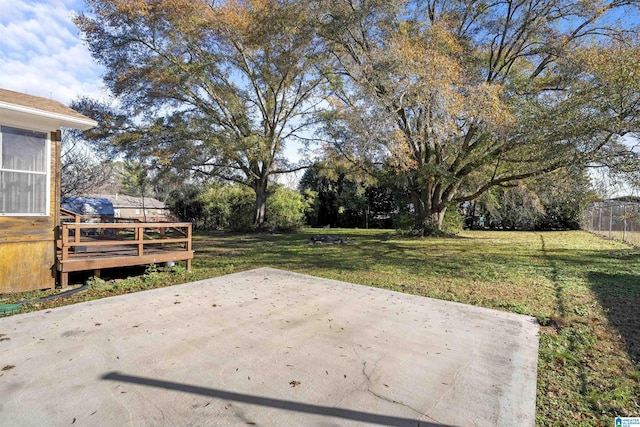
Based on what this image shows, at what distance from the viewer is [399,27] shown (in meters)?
11.7

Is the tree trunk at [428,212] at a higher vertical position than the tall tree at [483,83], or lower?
lower

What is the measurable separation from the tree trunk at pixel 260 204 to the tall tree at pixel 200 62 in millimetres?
1797

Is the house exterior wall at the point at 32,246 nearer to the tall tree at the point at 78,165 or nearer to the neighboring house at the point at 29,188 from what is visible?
the neighboring house at the point at 29,188

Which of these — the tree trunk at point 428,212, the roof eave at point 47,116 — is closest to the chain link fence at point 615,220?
the tree trunk at point 428,212

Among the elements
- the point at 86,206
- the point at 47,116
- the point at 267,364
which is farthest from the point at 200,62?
the point at 267,364

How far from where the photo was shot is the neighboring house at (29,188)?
4.98 meters

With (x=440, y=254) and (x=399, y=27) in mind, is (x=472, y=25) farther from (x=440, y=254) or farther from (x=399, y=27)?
(x=440, y=254)

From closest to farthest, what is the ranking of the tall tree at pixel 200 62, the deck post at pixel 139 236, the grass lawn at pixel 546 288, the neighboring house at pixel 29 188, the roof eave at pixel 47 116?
1. the grass lawn at pixel 546 288
2. the roof eave at pixel 47 116
3. the neighboring house at pixel 29 188
4. the deck post at pixel 139 236
5. the tall tree at pixel 200 62

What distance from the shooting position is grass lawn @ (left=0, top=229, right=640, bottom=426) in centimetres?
259

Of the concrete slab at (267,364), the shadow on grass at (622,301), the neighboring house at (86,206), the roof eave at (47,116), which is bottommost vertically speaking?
the concrete slab at (267,364)

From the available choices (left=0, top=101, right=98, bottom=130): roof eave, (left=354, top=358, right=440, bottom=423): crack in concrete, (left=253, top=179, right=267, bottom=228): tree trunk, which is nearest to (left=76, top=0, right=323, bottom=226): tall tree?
(left=253, top=179, right=267, bottom=228): tree trunk

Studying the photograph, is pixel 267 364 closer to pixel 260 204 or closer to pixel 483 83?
pixel 483 83

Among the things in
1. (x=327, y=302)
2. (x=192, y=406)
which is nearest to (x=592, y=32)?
(x=327, y=302)

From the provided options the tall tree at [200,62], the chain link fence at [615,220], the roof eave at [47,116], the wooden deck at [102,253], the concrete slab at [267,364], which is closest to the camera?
the concrete slab at [267,364]
